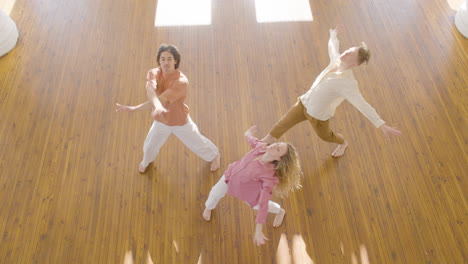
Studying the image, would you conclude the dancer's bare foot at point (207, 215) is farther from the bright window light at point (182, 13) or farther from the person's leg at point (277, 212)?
the bright window light at point (182, 13)

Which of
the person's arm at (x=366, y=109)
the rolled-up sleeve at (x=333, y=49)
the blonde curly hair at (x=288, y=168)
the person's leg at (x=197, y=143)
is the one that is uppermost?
the rolled-up sleeve at (x=333, y=49)

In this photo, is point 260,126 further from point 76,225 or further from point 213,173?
point 76,225

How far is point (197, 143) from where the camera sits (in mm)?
3059

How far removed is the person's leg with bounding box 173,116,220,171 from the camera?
2.88 m

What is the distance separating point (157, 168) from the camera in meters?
3.31

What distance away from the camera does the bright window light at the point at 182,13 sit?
4328 mm

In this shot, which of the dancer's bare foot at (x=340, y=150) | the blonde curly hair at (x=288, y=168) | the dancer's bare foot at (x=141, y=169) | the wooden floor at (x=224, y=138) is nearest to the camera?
the blonde curly hair at (x=288, y=168)

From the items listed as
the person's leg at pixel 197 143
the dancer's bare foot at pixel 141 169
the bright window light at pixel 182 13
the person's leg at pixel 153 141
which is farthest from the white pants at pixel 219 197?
the bright window light at pixel 182 13

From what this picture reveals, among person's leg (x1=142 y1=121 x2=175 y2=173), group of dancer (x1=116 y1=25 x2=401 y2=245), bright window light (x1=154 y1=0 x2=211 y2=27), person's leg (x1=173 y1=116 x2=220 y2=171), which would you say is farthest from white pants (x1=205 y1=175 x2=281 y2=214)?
bright window light (x1=154 y1=0 x2=211 y2=27)

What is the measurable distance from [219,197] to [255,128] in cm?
53

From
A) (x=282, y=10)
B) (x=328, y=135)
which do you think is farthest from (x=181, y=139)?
(x=282, y=10)

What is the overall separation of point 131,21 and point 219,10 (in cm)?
93

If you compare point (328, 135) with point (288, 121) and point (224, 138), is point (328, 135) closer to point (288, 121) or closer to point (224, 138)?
point (288, 121)

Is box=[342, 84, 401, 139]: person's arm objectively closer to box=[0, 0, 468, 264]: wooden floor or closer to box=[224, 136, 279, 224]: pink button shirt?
box=[224, 136, 279, 224]: pink button shirt
